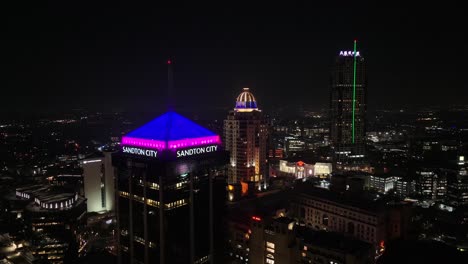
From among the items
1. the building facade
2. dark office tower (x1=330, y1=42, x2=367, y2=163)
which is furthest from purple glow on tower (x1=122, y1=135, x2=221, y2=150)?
dark office tower (x1=330, y1=42, x2=367, y2=163)

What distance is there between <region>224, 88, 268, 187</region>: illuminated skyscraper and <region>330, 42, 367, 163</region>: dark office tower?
3313 centimetres

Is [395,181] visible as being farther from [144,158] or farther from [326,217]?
[144,158]

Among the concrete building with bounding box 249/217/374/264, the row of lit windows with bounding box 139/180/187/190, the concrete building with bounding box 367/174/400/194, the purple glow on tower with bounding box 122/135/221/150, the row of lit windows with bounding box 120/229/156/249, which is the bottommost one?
the concrete building with bounding box 367/174/400/194

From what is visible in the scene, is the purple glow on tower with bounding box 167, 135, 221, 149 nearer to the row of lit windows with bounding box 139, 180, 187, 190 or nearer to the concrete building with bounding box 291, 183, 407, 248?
the row of lit windows with bounding box 139, 180, 187, 190

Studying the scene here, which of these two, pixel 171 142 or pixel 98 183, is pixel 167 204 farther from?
pixel 98 183

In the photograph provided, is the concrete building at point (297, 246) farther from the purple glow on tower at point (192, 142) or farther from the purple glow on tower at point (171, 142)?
the purple glow on tower at point (171, 142)

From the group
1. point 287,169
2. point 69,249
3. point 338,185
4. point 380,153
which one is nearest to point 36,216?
point 69,249

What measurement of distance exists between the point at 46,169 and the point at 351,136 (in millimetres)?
72985

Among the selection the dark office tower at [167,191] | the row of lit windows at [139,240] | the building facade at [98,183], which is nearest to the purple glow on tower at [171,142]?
the dark office tower at [167,191]

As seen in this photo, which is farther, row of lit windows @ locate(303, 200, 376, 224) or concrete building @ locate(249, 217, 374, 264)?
row of lit windows @ locate(303, 200, 376, 224)

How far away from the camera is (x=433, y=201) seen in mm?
61688

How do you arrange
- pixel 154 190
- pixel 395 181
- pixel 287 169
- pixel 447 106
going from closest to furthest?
pixel 154 190
pixel 395 181
pixel 287 169
pixel 447 106

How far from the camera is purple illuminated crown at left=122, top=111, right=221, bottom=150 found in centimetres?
3004

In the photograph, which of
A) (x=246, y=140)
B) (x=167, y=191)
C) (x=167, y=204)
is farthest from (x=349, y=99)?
(x=167, y=204)
